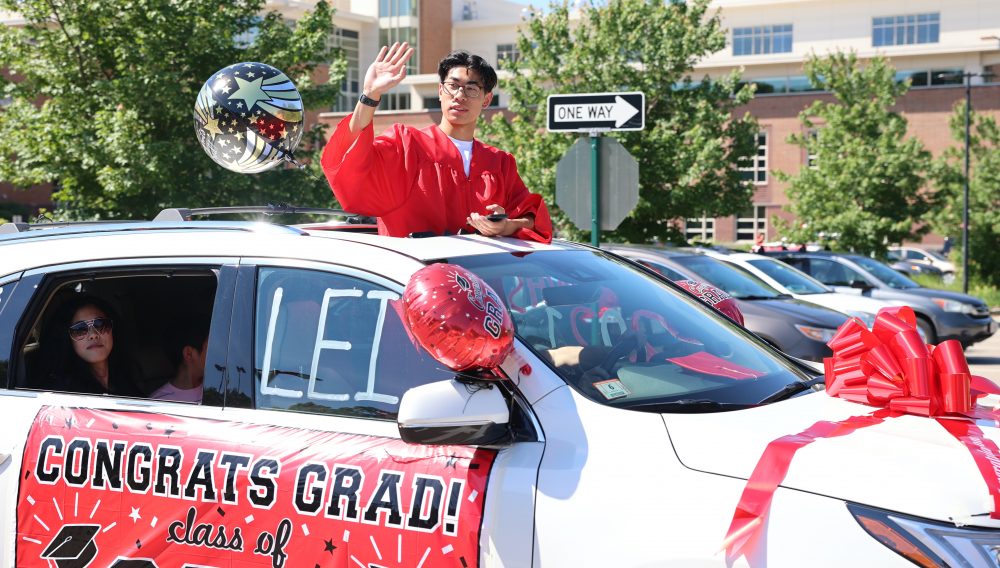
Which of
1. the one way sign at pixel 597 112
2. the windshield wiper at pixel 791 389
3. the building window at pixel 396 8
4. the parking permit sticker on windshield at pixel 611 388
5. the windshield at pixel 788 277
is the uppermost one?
the building window at pixel 396 8

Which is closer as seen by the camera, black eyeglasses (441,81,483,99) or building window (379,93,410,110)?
black eyeglasses (441,81,483,99)

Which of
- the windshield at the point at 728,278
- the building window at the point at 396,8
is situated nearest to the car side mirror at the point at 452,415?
the windshield at the point at 728,278

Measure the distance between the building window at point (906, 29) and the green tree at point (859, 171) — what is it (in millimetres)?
31692

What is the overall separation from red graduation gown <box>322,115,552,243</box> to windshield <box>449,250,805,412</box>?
24.5 inches

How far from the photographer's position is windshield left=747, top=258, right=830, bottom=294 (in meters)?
13.6

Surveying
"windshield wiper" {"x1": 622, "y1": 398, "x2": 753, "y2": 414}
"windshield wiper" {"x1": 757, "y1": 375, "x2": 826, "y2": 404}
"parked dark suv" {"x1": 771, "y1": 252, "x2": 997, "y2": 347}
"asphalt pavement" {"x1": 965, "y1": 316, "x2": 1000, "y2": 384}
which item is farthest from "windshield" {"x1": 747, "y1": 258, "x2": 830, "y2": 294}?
"windshield wiper" {"x1": 622, "y1": 398, "x2": 753, "y2": 414}

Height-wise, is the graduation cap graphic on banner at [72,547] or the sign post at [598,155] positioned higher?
the sign post at [598,155]

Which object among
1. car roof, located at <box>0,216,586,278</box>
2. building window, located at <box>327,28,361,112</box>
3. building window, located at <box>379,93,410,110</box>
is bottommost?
car roof, located at <box>0,216,586,278</box>

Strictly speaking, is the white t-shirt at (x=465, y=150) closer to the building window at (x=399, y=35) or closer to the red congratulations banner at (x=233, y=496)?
the red congratulations banner at (x=233, y=496)

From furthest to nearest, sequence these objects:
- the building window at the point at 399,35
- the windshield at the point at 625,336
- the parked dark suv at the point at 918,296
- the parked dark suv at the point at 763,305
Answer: the building window at the point at 399,35 < the parked dark suv at the point at 918,296 < the parked dark suv at the point at 763,305 < the windshield at the point at 625,336

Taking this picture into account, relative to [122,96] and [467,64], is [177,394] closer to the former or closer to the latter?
[467,64]

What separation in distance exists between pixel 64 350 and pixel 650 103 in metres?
20.7

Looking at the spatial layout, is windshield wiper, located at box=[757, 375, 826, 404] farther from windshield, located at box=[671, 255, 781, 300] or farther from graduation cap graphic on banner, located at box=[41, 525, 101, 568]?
windshield, located at box=[671, 255, 781, 300]

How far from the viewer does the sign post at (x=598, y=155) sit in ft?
27.6
